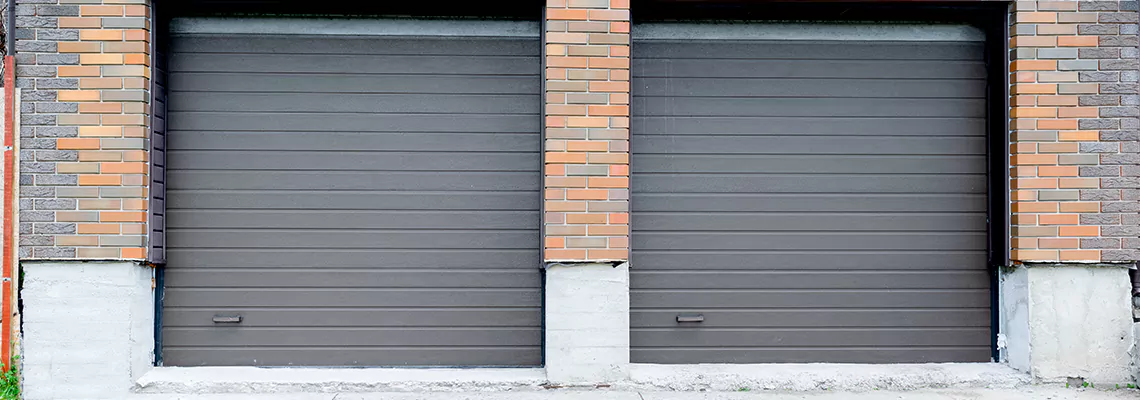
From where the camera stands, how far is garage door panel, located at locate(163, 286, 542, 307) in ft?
17.8

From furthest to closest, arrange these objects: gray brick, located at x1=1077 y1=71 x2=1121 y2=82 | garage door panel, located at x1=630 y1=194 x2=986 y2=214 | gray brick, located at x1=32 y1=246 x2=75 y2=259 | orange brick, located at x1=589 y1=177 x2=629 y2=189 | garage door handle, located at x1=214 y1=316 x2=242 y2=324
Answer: garage door panel, located at x1=630 y1=194 x2=986 y2=214
garage door handle, located at x1=214 y1=316 x2=242 y2=324
gray brick, located at x1=1077 y1=71 x2=1121 y2=82
orange brick, located at x1=589 y1=177 x2=629 y2=189
gray brick, located at x1=32 y1=246 x2=75 y2=259

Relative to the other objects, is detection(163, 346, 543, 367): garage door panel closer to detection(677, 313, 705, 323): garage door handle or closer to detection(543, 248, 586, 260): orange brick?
detection(543, 248, 586, 260): orange brick

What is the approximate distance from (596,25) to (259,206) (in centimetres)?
240

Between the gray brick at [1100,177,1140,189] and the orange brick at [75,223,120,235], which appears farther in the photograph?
the gray brick at [1100,177,1140,189]

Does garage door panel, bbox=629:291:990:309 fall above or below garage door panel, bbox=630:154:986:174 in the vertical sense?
below

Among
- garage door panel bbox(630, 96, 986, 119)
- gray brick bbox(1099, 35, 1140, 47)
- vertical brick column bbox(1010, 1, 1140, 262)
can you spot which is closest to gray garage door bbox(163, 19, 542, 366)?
garage door panel bbox(630, 96, 986, 119)

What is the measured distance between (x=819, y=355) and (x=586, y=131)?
2128 millimetres

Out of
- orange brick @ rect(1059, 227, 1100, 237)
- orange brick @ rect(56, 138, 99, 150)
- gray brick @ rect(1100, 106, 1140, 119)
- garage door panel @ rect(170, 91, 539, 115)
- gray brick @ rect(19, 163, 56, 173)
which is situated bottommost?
orange brick @ rect(1059, 227, 1100, 237)

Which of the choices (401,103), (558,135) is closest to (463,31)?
(401,103)

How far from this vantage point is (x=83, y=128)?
16.5 feet

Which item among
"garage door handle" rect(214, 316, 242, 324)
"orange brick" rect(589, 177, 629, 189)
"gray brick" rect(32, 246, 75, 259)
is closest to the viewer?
"gray brick" rect(32, 246, 75, 259)

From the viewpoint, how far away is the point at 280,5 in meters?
5.43

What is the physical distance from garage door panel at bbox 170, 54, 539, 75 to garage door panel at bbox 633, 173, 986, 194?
1.11 metres

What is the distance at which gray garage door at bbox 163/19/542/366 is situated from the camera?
5422 mm
